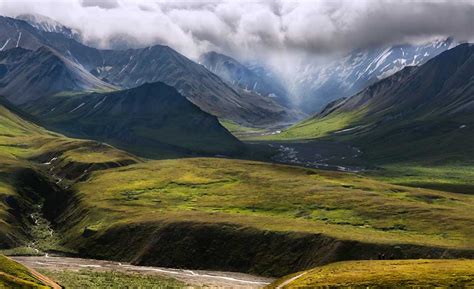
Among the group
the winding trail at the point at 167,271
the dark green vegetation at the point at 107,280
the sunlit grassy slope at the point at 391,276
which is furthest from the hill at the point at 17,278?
the sunlit grassy slope at the point at 391,276

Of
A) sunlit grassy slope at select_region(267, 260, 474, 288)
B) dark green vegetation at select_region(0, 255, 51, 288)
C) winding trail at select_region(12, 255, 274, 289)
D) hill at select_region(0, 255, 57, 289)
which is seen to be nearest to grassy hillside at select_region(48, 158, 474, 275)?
winding trail at select_region(12, 255, 274, 289)

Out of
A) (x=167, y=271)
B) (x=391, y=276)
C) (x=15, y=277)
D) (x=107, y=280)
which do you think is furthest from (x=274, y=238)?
(x=15, y=277)

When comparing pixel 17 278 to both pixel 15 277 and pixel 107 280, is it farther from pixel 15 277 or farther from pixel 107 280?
pixel 107 280

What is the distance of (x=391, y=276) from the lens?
3986 inches

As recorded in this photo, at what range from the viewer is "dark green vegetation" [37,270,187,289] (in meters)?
127

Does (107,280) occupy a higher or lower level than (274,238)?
lower

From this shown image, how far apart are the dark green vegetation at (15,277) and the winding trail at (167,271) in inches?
1437

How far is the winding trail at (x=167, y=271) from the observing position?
461 ft

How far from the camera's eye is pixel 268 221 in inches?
7298

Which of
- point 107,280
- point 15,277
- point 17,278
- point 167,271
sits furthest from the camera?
point 167,271

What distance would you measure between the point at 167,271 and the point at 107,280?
24099 mm

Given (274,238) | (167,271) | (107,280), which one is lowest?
(107,280)

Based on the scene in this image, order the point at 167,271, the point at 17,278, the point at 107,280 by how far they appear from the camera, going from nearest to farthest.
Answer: the point at 17,278
the point at 107,280
the point at 167,271

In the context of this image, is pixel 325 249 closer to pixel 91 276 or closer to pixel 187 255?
pixel 187 255
